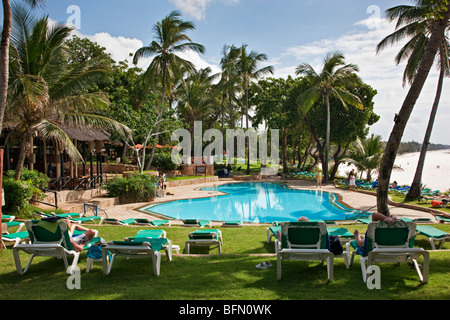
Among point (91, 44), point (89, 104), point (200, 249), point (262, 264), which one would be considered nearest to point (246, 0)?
point (89, 104)

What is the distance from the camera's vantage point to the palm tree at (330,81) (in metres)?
24.1

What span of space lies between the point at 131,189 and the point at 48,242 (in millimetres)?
11068

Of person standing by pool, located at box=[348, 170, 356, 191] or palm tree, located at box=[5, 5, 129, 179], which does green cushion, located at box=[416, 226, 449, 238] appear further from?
person standing by pool, located at box=[348, 170, 356, 191]

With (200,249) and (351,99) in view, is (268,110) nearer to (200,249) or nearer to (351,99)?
(351,99)

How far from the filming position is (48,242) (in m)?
4.63

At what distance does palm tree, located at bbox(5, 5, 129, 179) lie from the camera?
33.6 ft

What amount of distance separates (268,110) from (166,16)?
44.3ft

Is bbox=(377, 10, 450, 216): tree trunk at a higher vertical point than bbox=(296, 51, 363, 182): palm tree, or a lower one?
lower

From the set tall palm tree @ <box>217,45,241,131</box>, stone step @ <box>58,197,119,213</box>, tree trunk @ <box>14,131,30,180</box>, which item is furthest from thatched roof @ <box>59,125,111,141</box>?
tall palm tree @ <box>217,45,241,131</box>

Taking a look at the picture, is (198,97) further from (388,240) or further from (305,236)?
(388,240)

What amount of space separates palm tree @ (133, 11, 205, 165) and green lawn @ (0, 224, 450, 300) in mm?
18585
